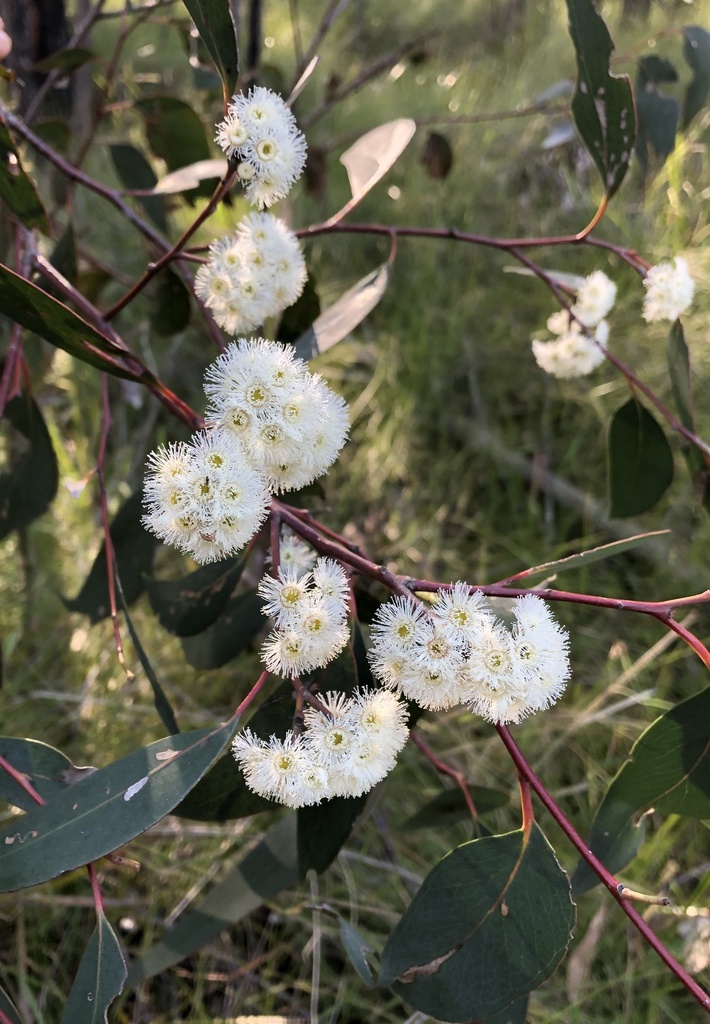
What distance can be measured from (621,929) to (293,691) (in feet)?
2.31

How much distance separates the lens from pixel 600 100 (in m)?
0.78

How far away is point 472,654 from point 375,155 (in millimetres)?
597

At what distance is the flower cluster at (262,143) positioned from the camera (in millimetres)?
599

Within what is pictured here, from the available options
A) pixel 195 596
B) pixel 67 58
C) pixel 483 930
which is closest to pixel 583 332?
pixel 195 596

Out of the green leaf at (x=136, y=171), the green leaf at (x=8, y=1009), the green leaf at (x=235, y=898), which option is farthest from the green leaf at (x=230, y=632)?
the green leaf at (x=136, y=171)

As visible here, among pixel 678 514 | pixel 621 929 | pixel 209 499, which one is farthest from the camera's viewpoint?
pixel 678 514

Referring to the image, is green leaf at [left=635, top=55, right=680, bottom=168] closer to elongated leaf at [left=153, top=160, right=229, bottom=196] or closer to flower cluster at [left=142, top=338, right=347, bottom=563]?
elongated leaf at [left=153, top=160, right=229, bottom=196]

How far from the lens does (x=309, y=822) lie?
0.66 m

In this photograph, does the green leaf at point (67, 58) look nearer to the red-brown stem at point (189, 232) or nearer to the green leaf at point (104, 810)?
the red-brown stem at point (189, 232)

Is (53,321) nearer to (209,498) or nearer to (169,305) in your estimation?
(209,498)

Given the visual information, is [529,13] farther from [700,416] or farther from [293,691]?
[293,691]

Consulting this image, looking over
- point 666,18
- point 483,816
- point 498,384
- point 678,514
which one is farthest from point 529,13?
point 483,816

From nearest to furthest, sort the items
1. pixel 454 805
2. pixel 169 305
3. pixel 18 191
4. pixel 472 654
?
pixel 472 654 → pixel 18 191 → pixel 454 805 → pixel 169 305

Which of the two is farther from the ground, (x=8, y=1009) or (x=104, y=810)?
(x=104, y=810)
